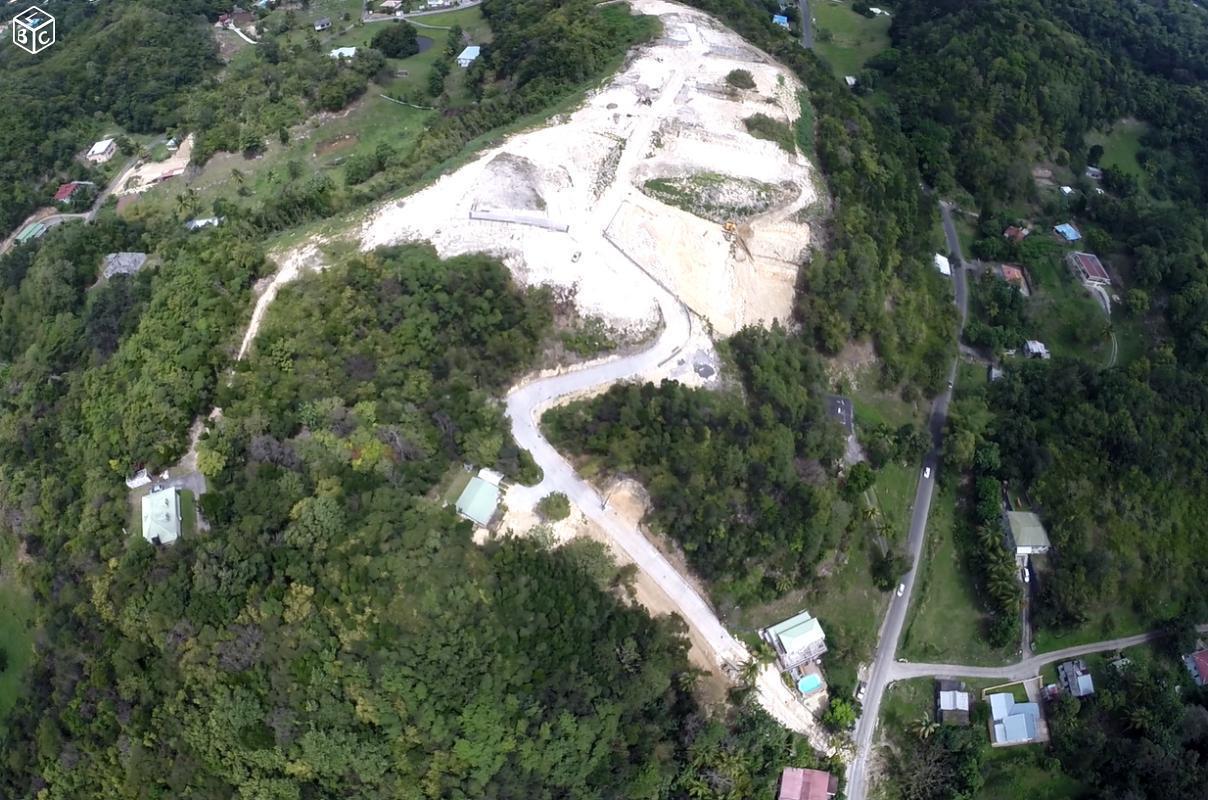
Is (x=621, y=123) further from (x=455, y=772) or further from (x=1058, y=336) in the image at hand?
(x=455, y=772)

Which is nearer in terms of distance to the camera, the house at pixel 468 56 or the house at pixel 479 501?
the house at pixel 479 501

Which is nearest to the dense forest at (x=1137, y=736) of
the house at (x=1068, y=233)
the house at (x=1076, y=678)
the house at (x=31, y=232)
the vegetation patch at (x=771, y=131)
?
the house at (x=1076, y=678)

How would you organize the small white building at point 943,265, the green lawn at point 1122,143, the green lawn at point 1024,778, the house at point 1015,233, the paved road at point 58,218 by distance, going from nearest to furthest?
the green lawn at point 1024,778
the small white building at point 943,265
the paved road at point 58,218
the house at point 1015,233
the green lawn at point 1122,143

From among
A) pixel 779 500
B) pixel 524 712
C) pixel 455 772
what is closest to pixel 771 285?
pixel 779 500

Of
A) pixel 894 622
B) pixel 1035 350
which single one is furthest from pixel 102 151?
pixel 1035 350

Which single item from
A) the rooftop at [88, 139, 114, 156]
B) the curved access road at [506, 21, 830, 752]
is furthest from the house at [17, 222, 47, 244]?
the curved access road at [506, 21, 830, 752]

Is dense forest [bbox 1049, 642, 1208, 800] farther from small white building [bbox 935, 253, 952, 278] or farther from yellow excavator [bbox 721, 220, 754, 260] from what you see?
yellow excavator [bbox 721, 220, 754, 260]

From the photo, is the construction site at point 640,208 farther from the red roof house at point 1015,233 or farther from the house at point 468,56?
the red roof house at point 1015,233
